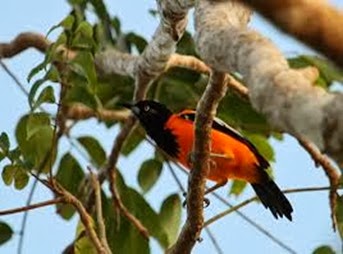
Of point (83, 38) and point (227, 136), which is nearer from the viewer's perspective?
point (83, 38)

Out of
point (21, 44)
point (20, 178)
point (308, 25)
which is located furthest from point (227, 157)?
point (308, 25)

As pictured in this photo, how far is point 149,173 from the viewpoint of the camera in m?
3.87

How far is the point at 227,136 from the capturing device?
3.49 metres

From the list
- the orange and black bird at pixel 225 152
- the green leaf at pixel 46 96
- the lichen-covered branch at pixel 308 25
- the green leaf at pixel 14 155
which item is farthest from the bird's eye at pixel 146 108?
the lichen-covered branch at pixel 308 25

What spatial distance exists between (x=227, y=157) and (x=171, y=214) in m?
0.41

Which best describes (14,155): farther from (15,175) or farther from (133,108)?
(133,108)

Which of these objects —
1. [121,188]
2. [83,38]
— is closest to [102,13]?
[121,188]

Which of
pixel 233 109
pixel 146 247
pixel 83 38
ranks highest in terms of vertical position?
pixel 83 38

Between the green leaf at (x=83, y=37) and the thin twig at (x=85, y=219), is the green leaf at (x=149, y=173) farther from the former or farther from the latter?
the green leaf at (x=83, y=37)

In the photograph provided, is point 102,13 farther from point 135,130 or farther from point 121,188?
point 121,188

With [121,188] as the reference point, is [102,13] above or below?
above

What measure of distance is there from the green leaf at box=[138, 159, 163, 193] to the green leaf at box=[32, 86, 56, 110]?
1704mm

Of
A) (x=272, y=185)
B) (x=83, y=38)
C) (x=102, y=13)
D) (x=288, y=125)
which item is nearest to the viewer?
(x=288, y=125)

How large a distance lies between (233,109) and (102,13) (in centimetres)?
74
